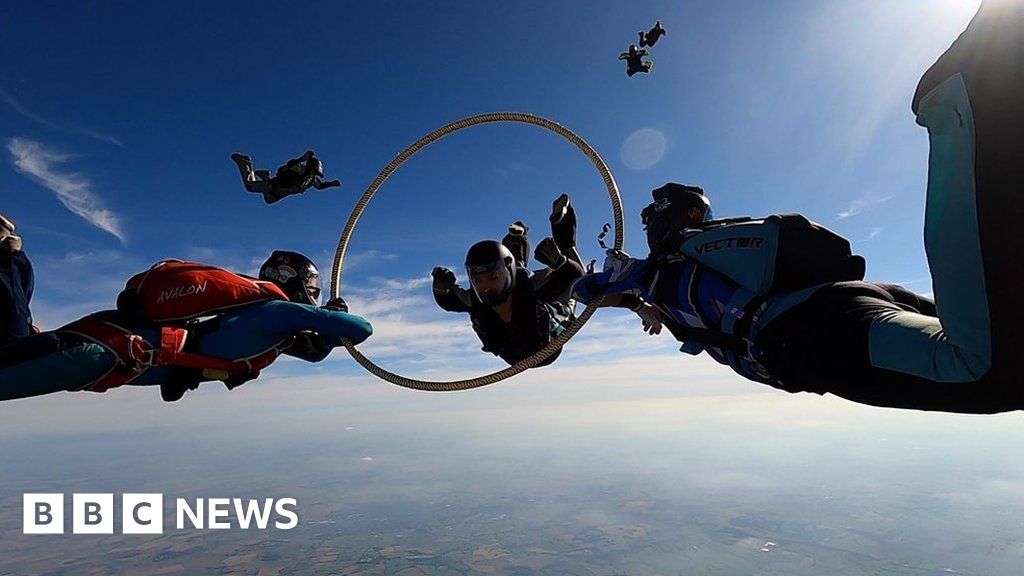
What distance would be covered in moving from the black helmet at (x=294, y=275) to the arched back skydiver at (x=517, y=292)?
1816mm

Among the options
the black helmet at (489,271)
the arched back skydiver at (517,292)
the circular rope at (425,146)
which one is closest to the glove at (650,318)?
the circular rope at (425,146)

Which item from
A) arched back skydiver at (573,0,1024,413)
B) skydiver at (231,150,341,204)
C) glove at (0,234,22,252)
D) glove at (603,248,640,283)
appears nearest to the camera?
arched back skydiver at (573,0,1024,413)

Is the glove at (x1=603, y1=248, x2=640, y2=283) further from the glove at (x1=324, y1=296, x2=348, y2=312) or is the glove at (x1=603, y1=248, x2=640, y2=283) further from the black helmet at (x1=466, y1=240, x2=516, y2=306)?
the glove at (x1=324, y1=296, x2=348, y2=312)

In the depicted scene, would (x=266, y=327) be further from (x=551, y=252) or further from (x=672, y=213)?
(x=672, y=213)

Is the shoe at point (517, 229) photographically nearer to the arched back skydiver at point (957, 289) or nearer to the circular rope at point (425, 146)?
the circular rope at point (425, 146)

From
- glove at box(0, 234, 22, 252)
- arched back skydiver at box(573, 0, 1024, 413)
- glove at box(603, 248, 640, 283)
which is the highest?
glove at box(0, 234, 22, 252)

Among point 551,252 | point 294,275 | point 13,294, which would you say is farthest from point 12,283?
point 551,252

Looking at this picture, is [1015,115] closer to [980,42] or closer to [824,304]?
[980,42]

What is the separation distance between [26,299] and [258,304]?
7.41ft

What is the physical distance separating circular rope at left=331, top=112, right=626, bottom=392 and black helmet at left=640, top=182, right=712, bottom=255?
1.26 meters

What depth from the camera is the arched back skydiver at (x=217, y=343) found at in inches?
192

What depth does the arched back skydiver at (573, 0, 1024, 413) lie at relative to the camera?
188 cm

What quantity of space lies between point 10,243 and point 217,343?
2.16 metres

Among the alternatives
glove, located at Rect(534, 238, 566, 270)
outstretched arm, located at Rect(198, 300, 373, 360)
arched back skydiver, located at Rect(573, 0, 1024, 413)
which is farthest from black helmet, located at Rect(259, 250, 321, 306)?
arched back skydiver, located at Rect(573, 0, 1024, 413)
